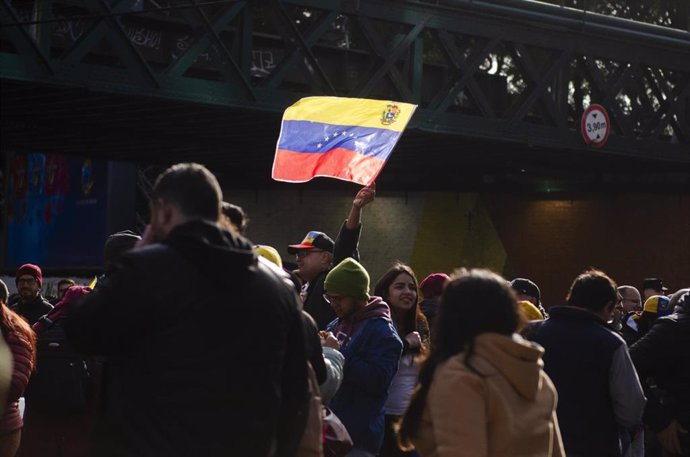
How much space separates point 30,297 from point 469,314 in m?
7.84

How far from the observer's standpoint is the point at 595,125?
68.1 feet

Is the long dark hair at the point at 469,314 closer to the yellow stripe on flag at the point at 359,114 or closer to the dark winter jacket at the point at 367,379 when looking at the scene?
the dark winter jacket at the point at 367,379

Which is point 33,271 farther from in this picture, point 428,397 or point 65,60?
point 428,397

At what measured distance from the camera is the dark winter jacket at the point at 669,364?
7.19 metres

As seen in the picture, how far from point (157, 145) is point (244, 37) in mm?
6457

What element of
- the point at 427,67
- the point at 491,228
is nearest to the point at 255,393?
the point at 427,67

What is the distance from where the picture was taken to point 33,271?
11.5 m

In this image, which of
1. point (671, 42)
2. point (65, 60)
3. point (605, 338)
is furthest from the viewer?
point (671, 42)

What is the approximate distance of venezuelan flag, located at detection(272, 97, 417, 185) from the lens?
8.28 metres

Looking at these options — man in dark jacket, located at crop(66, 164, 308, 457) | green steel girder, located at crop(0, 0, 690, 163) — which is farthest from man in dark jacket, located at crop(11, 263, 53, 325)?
man in dark jacket, located at crop(66, 164, 308, 457)

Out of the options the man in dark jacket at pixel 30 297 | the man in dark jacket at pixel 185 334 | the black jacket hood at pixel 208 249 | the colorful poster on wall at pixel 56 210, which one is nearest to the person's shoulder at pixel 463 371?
the man in dark jacket at pixel 185 334

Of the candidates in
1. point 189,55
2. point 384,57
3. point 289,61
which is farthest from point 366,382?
point 384,57

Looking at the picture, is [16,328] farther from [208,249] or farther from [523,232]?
[523,232]

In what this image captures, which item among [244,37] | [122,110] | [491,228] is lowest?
[491,228]
